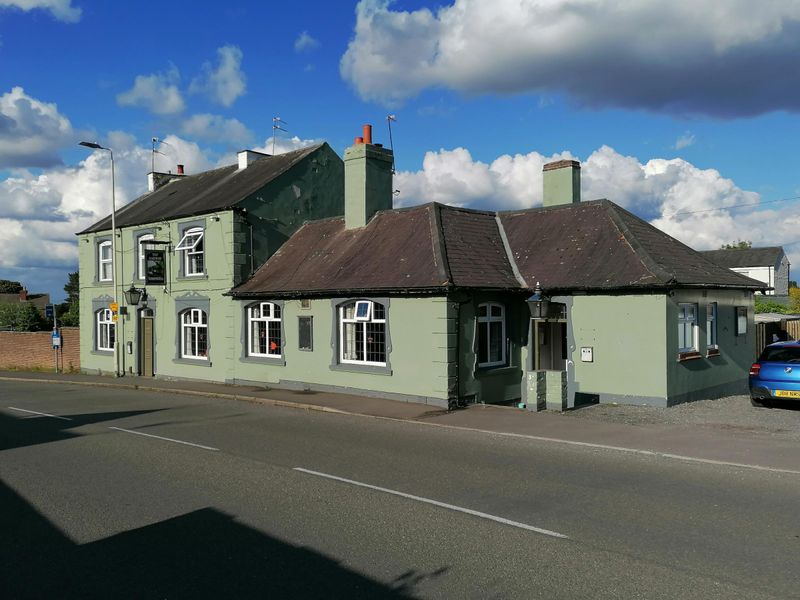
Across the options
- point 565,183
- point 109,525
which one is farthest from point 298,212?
point 109,525

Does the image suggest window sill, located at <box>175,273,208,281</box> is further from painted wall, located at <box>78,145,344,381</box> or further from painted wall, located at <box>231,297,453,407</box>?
painted wall, located at <box>231,297,453,407</box>

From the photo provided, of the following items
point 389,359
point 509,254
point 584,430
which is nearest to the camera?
point 584,430

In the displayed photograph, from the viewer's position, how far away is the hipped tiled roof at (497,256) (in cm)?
1703

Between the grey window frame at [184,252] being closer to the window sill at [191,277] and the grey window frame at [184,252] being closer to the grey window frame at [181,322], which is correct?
the window sill at [191,277]

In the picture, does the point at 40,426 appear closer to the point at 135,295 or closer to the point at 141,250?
the point at 135,295

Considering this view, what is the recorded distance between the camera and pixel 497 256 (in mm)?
19328

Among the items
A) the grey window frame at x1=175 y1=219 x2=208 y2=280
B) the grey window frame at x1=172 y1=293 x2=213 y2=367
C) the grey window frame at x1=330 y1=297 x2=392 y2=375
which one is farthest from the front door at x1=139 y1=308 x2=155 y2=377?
the grey window frame at x1=330 y1=297 x2=392 y2=375

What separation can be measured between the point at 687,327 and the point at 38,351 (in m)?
30.0

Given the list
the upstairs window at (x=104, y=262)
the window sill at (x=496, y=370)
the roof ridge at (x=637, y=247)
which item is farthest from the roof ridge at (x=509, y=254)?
the upstairs window at (x=104, y=262)

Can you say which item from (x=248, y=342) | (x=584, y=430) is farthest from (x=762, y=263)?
(x=584, y=430)

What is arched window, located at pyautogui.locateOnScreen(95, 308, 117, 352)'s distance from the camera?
28547mm

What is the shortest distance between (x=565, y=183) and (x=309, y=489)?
15.3 metres

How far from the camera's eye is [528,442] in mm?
12172

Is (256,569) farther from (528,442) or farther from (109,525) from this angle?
(528,442)
